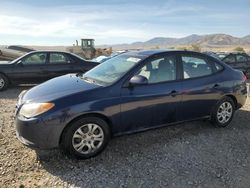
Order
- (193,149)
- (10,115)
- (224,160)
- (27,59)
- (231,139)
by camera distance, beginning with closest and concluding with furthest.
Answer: (224,160) < (193,149) < (231,139) < (10,115) < (27,59)

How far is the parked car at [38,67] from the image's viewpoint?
10.4m

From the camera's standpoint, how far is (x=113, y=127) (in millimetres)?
4699

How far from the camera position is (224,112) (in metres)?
6.10

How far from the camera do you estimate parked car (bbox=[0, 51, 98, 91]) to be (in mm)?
10391

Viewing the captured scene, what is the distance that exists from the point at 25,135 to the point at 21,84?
7.23m

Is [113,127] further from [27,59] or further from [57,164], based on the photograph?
[27,59]

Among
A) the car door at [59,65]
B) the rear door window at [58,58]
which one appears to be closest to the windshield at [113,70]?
the car door at [59,65]

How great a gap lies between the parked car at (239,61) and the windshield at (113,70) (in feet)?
38.4

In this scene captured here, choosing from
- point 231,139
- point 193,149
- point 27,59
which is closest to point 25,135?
point 193,149

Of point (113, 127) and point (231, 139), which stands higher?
point (113, 127)

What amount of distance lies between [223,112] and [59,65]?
6.61 m

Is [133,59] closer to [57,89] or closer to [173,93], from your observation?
[173,93]

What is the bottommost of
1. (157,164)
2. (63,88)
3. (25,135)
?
(157,164)

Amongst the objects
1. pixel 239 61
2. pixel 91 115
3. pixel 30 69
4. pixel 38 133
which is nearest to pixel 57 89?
pixel 91 115
